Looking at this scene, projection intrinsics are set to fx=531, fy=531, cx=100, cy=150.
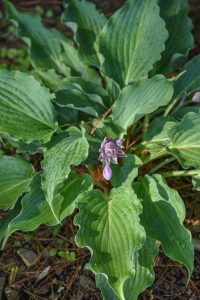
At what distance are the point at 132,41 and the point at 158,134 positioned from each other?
1.74 feet

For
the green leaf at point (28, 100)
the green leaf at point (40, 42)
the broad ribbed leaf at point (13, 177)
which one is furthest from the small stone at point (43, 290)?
the green leaf at point (40, 42)

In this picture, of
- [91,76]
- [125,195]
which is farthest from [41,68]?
[125,195]

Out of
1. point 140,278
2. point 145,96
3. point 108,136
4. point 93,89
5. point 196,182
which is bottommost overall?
point 140,278

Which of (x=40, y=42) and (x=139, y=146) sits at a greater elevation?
(x=40, y=42)

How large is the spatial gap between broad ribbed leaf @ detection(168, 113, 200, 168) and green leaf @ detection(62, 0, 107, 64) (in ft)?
2.42

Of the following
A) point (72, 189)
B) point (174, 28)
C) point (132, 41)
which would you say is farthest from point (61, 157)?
point (174, 28)

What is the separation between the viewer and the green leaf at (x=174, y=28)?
295 centimetres

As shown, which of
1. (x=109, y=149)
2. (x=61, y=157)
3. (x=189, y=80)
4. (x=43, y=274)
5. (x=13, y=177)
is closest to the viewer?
(x=109, y=149)

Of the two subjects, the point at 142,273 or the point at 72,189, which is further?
the point at 72,189

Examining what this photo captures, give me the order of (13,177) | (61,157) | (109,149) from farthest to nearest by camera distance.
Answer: (13,177) → (61,157) → (109,149)

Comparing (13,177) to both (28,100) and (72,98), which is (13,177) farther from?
(72,98)

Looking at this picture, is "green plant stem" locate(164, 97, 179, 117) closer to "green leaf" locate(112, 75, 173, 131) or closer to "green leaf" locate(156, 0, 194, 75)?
"green leaf" locate(156, 0, 194, 75)

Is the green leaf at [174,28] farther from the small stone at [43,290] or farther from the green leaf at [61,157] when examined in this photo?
the small stone at [43,290]

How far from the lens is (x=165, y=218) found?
7.93 ft
